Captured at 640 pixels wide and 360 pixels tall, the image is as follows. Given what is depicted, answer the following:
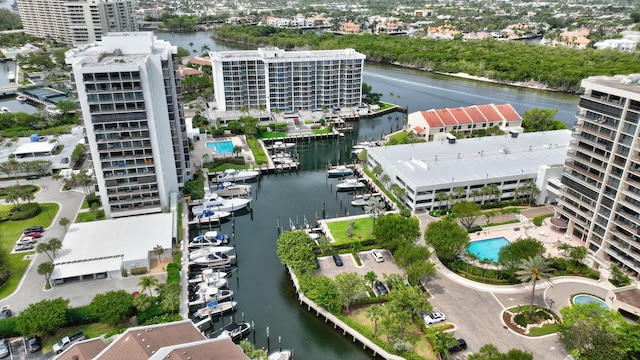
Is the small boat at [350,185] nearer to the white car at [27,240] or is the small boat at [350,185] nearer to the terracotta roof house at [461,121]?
the terracotta roof house at [461,121]

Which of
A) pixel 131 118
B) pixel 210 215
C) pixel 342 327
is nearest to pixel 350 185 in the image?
pixel 210 215

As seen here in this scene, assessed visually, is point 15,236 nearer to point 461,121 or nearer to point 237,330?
point 237,330

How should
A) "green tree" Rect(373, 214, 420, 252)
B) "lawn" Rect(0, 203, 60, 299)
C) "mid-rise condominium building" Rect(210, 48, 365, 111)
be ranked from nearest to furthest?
"lawn" Rect(0, 203, 60, 299) < "green tree" Rect(373, 214, 420, 252) < "mid-rise condominium building" Rect(210, 48, 365, 111)

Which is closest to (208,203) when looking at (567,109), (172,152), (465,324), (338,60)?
(172,152)

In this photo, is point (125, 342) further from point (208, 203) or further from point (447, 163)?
point (447, 163)

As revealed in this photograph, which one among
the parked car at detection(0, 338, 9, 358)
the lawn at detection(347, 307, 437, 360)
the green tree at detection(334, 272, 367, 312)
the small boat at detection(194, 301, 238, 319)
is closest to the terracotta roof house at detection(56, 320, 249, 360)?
the small boat at detection(194, 301, 238, 319)

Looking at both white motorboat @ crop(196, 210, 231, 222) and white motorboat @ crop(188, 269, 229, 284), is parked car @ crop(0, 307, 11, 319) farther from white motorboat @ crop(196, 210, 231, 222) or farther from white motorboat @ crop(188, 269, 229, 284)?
white motorboat @ crop(196, 210, 231, 222)

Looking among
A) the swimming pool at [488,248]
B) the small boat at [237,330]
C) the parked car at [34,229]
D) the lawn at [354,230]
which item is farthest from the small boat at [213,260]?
the swimming pool at [488,248]
